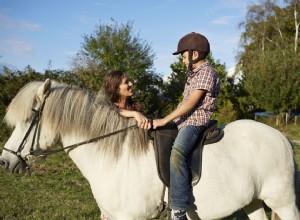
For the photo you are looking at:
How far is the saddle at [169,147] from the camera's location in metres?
2.90

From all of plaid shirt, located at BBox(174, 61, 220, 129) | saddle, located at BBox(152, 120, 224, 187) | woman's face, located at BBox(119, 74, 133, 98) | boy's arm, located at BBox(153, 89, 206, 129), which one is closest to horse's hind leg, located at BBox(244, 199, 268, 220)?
saddle, located at BBox(152, 120, 224, 187)

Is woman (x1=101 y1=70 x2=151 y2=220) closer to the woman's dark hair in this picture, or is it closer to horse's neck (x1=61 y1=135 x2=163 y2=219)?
the woman's dark hair

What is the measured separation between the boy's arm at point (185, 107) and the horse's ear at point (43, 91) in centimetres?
105

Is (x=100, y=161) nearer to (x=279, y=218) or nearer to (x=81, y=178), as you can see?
(x=279, y=218)

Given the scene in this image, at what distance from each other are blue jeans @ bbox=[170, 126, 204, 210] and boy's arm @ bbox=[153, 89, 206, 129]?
0.19 m

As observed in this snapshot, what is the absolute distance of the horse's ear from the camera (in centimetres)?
290

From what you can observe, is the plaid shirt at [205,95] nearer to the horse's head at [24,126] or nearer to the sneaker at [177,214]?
the sneaker at [177,214]

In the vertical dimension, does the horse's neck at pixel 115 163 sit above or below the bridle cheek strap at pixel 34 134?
below

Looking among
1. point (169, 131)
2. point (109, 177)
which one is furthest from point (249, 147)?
point (109, 177)

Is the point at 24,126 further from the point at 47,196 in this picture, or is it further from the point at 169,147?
the point at 47,196

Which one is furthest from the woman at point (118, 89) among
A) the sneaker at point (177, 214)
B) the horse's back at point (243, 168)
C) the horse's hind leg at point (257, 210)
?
the horse's hind leg at point (257, 210)

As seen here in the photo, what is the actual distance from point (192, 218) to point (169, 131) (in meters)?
0.91

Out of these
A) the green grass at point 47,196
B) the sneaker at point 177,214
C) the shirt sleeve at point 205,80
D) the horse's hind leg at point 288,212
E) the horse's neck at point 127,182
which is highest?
the shirt sleeve at point 205,80

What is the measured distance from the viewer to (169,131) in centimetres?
304
